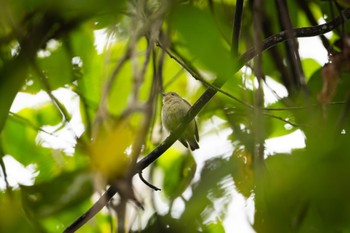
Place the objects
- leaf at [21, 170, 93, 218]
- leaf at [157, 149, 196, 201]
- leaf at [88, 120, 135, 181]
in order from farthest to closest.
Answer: leaf at [157, 149, 196, 201]
leaf at [21, 170, 93, 218]
leaf at [88, 120, 135, 181]

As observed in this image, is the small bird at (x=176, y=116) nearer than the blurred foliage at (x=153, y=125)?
No

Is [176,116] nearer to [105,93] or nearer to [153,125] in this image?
[153,125]

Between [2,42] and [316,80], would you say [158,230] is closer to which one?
[2,42]

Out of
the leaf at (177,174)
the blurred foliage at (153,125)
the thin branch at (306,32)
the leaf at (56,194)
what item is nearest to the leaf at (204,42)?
the blurred foliage at (153,125)

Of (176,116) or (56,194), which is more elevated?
(176,116)

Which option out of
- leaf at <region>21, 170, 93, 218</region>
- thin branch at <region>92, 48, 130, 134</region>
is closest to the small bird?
leaf at <region>21, 170, 93, 218</region>

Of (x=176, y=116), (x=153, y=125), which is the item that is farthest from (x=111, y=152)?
(x=176, y=116)

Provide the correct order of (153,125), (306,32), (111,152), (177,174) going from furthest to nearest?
(177,174) < (306,32) < (153,125) < (111,152)

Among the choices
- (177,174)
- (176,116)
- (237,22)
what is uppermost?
(176,116)

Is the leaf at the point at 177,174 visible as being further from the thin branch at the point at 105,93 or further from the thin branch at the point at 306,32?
the thin branch at the point at 105,93

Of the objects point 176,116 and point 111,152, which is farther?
point 176,116

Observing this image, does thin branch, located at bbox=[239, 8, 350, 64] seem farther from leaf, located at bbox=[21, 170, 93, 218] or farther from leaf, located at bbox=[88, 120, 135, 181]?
leaf, located at bbox=[88, 120, 135, 181]

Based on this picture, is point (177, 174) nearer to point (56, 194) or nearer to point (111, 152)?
point (56, 194)

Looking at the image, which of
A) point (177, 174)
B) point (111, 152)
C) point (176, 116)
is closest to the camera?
point (111, 152)
